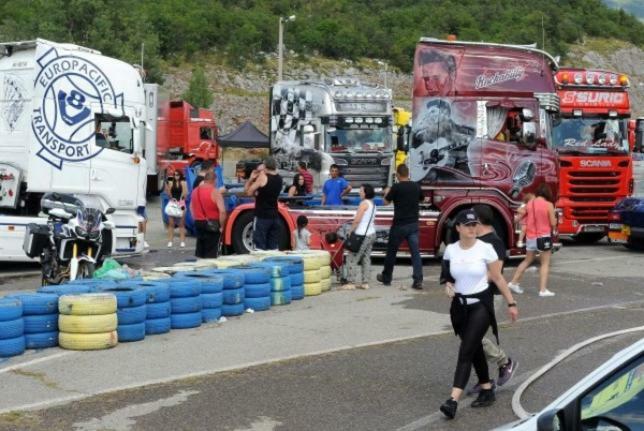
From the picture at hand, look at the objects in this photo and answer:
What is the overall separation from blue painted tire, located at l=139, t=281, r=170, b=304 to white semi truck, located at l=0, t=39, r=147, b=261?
5.79 meters

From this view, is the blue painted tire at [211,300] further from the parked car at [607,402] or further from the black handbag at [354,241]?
the parked car at [607,402]

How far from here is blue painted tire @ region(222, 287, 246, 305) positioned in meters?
12.5

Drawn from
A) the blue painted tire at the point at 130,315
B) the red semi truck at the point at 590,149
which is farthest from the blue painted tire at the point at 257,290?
the red semi truck at the point at 590,149

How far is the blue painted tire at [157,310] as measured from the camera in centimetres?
1120

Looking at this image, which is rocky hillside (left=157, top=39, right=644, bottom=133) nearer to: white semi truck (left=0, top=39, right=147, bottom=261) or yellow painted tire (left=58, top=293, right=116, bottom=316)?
white semi truck (left=0, top=39, right=147, bottom=261)

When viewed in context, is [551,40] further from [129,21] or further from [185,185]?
[185,185]

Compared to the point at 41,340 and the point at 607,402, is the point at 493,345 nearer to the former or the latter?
the point at 607,402

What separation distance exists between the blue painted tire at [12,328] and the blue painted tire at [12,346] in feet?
0.13

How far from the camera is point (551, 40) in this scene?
324 feet

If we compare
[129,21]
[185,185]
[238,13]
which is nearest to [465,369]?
[185,185]

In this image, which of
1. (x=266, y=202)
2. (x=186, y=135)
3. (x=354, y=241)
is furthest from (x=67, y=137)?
(x=186, y=135)

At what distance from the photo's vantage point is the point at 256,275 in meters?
13.0

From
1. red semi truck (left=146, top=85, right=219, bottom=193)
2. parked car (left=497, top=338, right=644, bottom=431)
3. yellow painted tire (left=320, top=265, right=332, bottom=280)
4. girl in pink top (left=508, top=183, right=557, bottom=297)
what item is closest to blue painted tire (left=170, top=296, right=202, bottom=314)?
yellow painted tire (left=320, top=265, right=332, bottom=280)

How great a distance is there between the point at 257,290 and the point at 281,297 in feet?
2.07
